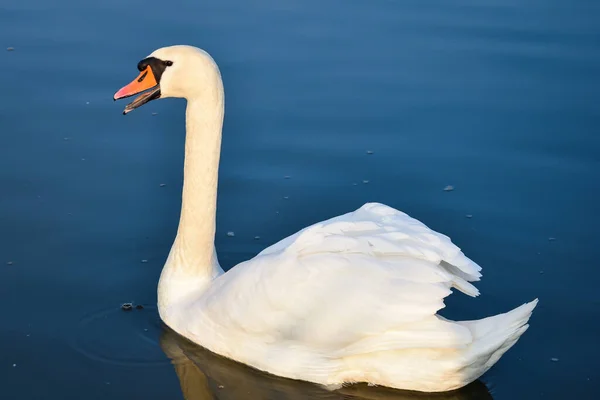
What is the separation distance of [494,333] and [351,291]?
775 millimetres

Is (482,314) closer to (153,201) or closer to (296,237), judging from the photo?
(296,237)

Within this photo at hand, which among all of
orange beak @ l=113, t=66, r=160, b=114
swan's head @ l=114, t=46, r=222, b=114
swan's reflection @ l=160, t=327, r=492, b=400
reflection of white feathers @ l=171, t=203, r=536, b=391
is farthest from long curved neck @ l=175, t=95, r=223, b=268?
swan's reflection @ l=160, t=327, r=492, b=400

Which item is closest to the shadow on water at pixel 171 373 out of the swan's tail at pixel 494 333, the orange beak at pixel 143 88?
the swan's tail at pixel 494 333

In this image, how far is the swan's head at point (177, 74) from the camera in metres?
6.19

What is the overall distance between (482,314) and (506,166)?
7.31 feet

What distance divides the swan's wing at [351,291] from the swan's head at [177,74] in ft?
3.59

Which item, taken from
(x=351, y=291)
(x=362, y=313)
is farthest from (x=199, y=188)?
(x=362, y=313)

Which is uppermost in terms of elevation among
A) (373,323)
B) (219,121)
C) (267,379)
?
(219,121)

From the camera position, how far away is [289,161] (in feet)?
27.5

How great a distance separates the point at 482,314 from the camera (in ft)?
21.5

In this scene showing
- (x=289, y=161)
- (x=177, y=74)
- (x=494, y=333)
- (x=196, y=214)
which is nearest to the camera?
(x=494, y=333)

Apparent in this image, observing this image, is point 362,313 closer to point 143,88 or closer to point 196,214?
point 196,214

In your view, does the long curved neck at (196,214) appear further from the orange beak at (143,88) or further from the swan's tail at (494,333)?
the swan's tail at (494,333)

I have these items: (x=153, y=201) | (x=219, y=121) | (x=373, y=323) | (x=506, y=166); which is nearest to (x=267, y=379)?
(x=373, y=323)
